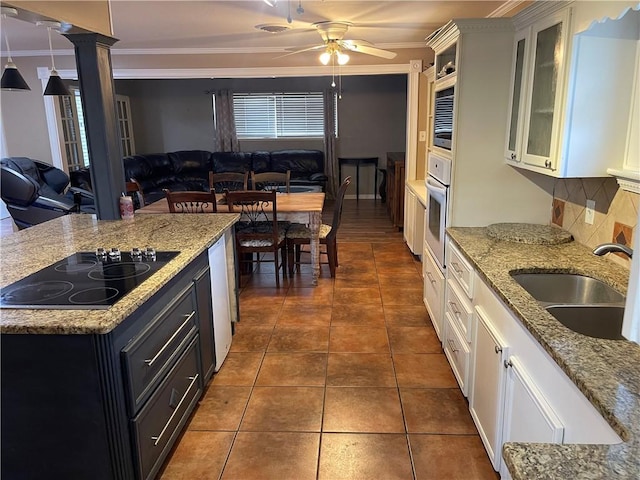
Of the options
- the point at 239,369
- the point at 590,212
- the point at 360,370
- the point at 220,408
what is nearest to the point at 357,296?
the point at 360,370

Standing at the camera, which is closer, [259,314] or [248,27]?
[259,314]

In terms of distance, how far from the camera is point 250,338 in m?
3.32

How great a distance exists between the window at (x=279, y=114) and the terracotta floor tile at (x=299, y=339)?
6435mm

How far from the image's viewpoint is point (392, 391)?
8.66 feet

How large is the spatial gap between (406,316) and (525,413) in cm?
203

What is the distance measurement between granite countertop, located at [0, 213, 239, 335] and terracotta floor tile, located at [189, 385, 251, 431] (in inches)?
33.7

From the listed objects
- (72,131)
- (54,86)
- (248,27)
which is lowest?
(72,131)

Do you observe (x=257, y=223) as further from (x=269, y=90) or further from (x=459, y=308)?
(x=269, y=90)

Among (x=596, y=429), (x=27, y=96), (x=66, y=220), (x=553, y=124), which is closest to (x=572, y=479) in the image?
(x=596, y=429)

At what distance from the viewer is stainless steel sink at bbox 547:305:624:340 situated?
1.74 metres

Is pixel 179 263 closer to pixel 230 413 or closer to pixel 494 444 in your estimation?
pixel 230 413

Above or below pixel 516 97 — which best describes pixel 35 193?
below

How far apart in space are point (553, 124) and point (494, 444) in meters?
1.41

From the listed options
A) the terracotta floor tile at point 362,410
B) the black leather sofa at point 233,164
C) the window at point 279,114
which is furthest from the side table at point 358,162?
the terracotta floor tile at point 362,410
